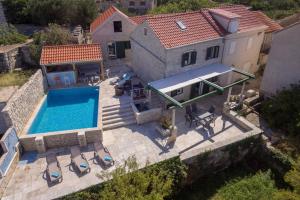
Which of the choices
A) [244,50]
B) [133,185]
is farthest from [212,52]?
[133,185]

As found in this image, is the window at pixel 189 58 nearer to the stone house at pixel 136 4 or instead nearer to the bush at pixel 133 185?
the bush at pixel 133 185

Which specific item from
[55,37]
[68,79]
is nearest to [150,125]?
[68,79]

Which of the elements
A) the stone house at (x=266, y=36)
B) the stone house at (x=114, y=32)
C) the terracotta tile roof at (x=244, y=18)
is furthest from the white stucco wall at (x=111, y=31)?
the stone house at (x=266, y=36)

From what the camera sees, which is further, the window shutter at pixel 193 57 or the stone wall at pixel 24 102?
the window shutter at pixel 193 57

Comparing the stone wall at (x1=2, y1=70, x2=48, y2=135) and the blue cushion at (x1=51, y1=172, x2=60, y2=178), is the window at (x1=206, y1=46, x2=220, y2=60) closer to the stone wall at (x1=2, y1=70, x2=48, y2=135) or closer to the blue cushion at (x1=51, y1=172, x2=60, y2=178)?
the blue cushion at (x1=51, y1=172, x2=60, y2=178)

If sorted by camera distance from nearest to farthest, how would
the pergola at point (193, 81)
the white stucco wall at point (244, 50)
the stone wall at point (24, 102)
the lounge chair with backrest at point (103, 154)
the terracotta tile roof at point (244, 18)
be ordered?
the lounge chair with backrest at point (103, 154) < the stone wall at point (24, 102) < the pergola at point (193, 81) < the white stucco wall at point (244, 50) < the terracotta tile roof at point (244, 18)

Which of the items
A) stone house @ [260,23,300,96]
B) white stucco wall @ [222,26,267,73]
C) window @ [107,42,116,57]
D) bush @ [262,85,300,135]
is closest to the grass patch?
window @ [107,42,116,57]

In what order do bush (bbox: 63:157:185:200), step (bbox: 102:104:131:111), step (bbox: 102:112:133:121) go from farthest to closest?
step (bbox: 102:104:131:111)
step (bbox: 102:112:133:121)
bush (bbox: 63:157:185:200)
